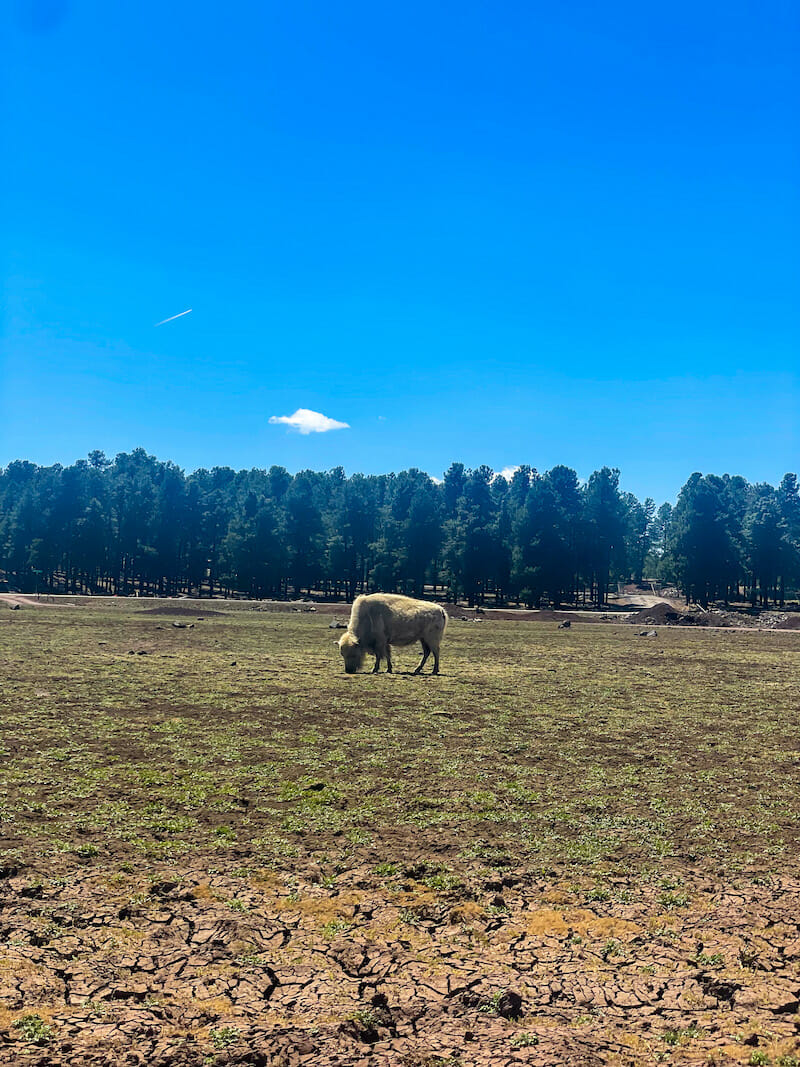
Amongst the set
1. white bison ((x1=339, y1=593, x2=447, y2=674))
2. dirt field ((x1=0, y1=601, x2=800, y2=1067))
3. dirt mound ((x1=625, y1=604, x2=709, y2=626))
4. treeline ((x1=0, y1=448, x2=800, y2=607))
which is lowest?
dirt mound ((x1=625, y1=604, x2=709, y2=626))

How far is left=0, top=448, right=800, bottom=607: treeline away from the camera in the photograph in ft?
288

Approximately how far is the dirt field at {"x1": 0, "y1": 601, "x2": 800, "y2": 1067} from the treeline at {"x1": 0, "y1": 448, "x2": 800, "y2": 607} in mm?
71653

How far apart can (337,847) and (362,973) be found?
104 inches

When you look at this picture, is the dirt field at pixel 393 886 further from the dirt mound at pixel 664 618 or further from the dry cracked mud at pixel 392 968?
the dirt mound at pixel 664 618

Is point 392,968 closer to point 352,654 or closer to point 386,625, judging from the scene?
point 352,654

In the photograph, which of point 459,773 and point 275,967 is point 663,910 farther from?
point 459,773

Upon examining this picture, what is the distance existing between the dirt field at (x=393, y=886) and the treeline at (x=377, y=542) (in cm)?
7165

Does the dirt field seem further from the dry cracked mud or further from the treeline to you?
the treeline

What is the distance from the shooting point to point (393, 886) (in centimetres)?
729

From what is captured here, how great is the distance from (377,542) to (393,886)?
286 feet

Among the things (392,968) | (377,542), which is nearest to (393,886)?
(392,968)

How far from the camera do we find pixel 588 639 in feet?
143

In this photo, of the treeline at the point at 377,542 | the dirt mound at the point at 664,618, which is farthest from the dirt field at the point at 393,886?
the treeline at the point at 377,542

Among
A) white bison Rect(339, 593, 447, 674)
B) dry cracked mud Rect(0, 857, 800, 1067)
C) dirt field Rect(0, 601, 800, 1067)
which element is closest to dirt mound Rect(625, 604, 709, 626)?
white bison Rect(339, 593, 447, 674)
